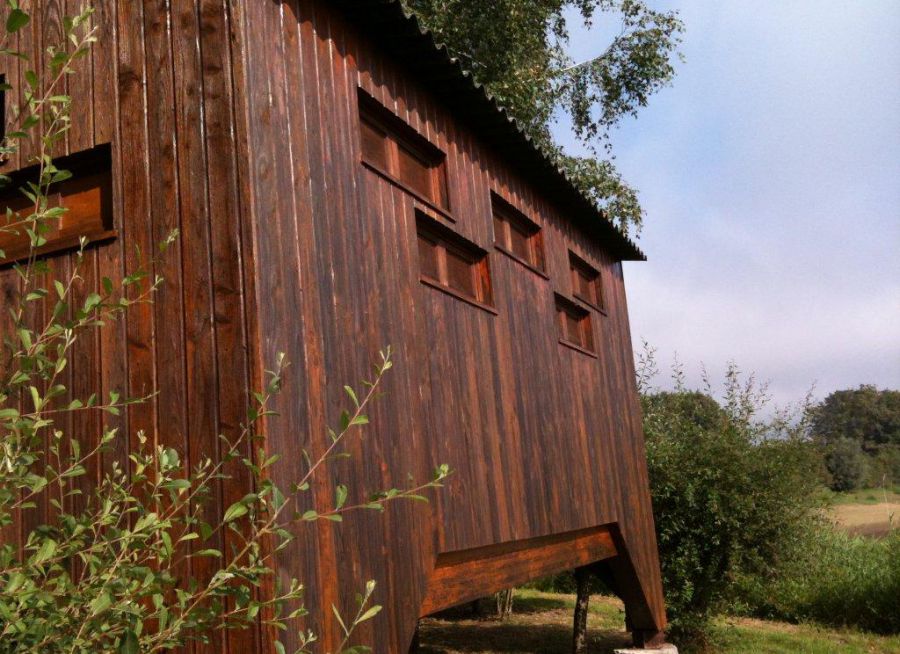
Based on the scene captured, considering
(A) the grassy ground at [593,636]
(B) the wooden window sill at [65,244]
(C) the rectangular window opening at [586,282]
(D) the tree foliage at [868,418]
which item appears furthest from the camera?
(D) the tree foliage at [868,418]

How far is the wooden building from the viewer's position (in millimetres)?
3809

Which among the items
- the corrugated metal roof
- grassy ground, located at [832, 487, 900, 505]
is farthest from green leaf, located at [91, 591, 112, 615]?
grassy ground, located at [832, 487, 900, 505]

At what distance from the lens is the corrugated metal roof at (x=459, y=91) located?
4934mm

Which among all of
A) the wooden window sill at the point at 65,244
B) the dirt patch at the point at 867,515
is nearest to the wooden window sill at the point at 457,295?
the wooden window sill at the point at 65,244

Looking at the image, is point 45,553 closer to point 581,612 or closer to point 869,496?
point 581,612

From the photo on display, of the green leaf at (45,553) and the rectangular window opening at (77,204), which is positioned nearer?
the green leaf at (45,553)

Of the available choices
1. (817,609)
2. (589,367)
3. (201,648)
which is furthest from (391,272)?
(817,609)

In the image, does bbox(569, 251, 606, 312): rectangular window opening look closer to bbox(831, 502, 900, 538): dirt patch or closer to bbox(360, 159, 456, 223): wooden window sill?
bbox(360, 159, 456, 223): wooden window sill

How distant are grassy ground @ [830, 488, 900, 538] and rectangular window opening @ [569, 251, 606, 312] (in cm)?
1663

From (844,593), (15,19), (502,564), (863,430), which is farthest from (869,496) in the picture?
(15,19)

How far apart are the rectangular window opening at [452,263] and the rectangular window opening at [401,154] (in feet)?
0.59

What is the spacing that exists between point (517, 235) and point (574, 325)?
1473 millimetres

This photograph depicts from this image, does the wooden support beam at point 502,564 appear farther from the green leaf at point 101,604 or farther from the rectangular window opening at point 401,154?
the green leaf at point 101,604

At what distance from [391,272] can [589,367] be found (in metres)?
3.64
